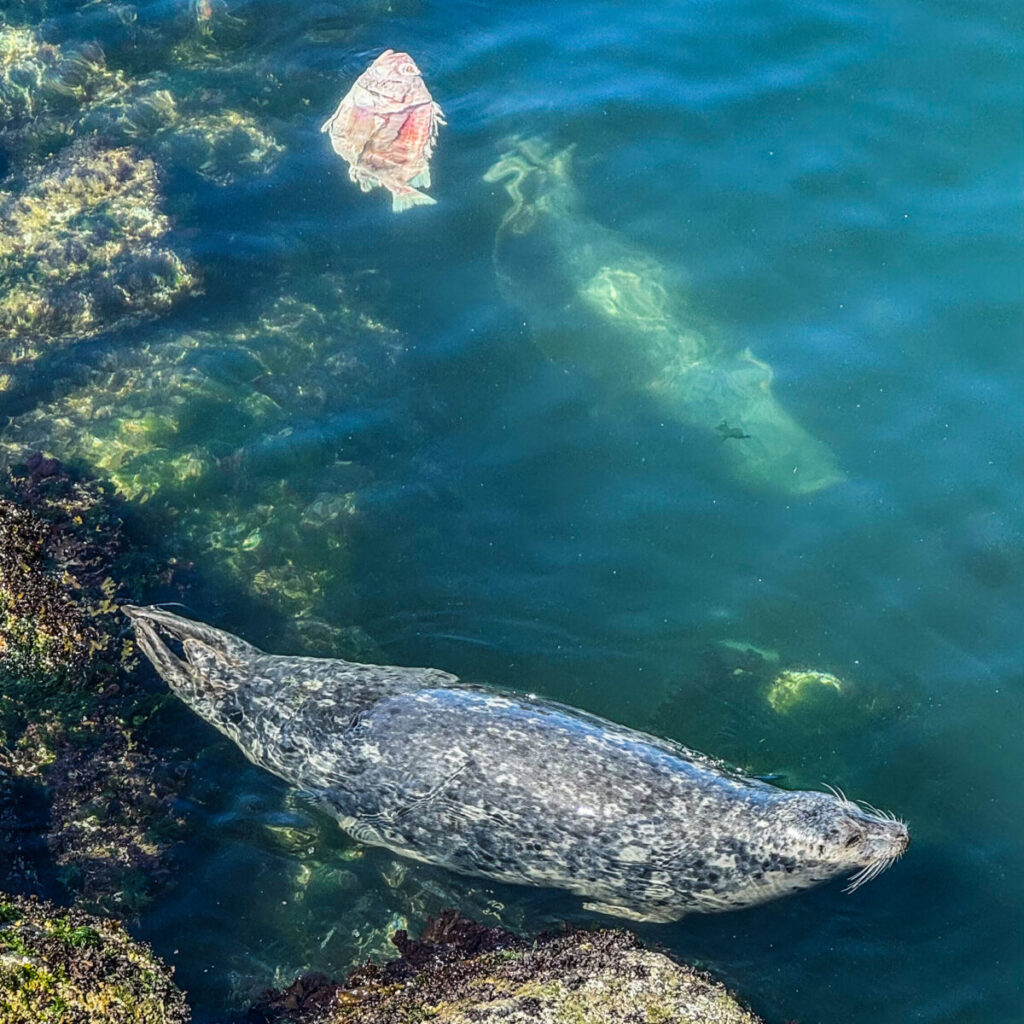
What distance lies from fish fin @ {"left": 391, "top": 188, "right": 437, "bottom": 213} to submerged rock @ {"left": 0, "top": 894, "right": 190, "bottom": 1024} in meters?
5.88

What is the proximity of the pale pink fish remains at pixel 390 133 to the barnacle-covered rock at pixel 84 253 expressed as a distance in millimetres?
1715

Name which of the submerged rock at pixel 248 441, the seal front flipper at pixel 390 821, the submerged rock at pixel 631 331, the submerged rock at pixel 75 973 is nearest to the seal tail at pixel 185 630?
the submerged rock at pixel 248 441

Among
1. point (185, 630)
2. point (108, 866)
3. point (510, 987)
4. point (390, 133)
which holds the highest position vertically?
point (390, 133)

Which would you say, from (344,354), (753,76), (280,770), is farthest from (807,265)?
(280,770)

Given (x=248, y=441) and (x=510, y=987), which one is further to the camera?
(x=248, y=441)

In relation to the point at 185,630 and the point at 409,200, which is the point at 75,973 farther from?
the point at 409,200

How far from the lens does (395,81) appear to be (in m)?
8.64

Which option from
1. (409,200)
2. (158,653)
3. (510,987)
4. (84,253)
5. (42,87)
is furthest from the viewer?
(42,87)

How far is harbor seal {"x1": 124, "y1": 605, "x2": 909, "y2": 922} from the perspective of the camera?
18.1ft

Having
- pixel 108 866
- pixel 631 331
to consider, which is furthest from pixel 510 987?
pixel 631 331

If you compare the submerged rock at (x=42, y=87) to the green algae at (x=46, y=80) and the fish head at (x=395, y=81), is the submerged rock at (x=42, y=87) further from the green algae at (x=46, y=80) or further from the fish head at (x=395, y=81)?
the fish head at (x=395, y=81)

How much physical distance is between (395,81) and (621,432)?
386cm

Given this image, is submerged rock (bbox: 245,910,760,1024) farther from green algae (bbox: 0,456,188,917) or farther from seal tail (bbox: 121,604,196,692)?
seal tail (bbox: 121,604,196,692)

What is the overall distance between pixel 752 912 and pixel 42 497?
17.6 feet
